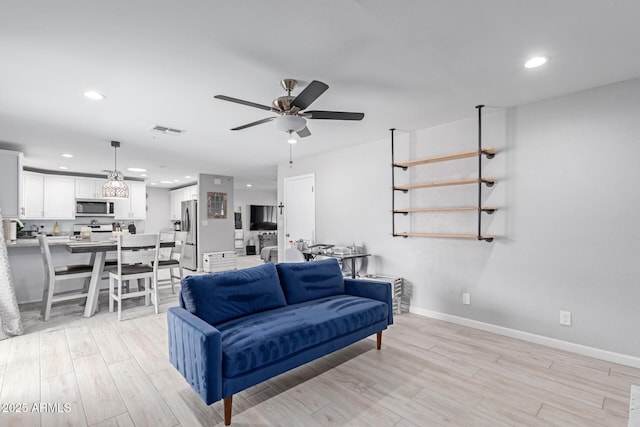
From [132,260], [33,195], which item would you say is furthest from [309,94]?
[33,195]

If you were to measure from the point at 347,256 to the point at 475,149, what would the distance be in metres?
2.07

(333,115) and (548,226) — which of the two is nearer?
(333,115)

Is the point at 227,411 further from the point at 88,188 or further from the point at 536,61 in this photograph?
the point at 88,188

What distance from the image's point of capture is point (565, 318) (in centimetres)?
287

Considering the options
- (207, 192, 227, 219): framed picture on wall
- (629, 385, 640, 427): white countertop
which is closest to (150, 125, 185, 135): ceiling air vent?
(207, 192, 227, 219): framed picture on wall

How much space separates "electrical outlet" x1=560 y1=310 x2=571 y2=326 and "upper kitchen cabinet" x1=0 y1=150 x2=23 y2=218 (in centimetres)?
683

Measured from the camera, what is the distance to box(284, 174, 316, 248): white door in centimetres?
548

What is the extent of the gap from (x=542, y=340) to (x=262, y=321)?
2.78m

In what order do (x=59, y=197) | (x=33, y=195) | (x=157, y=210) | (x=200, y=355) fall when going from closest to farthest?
1. (x=200, y=355)
2. (x=33, y=195)
3. (x=59, y=197)
4. (x=157, y=210)

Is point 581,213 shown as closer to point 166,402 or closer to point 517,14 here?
point 517,14

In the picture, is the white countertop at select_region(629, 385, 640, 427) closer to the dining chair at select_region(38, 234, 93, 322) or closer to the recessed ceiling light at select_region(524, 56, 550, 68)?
the recessed ceiling light at select_region(524, 56, 550, 68)

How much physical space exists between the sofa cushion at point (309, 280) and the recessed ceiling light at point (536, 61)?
7.95ft

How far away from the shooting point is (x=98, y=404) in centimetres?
205

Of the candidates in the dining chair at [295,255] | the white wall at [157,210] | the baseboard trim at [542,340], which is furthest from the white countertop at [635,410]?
the white wall at [157,210]
